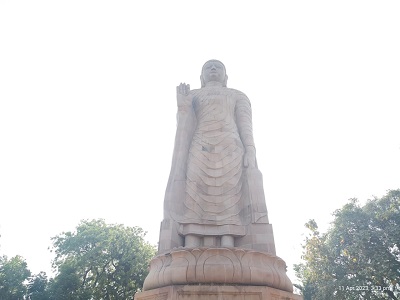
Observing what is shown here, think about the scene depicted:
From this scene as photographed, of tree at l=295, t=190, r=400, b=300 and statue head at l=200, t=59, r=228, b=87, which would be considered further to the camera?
tree at l=295, t=190, r=400, b=300

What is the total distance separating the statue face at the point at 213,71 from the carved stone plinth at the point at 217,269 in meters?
5.39

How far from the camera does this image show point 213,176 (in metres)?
Answer: 6.89

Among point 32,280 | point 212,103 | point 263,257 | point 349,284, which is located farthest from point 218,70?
point 32,280

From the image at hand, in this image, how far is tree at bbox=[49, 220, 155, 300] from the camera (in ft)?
59.9

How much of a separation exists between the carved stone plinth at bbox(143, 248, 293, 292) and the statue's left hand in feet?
7.74

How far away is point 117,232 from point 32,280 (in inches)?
280

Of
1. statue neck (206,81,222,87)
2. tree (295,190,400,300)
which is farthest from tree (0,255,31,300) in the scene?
statue neck (206,81,222,87)

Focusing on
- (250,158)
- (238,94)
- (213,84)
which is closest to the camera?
(250,158)

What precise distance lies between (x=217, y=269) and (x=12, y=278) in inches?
820

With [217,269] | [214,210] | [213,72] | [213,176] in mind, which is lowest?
[217,269]

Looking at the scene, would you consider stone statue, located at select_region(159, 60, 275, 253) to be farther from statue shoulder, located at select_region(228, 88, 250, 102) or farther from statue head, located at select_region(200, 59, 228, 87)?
statue head, located at select_region(200, 59, 228, 87)

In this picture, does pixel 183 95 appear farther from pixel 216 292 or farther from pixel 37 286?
pixel 37 286

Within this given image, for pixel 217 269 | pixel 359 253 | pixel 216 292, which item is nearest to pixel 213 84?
pixel 217 269
